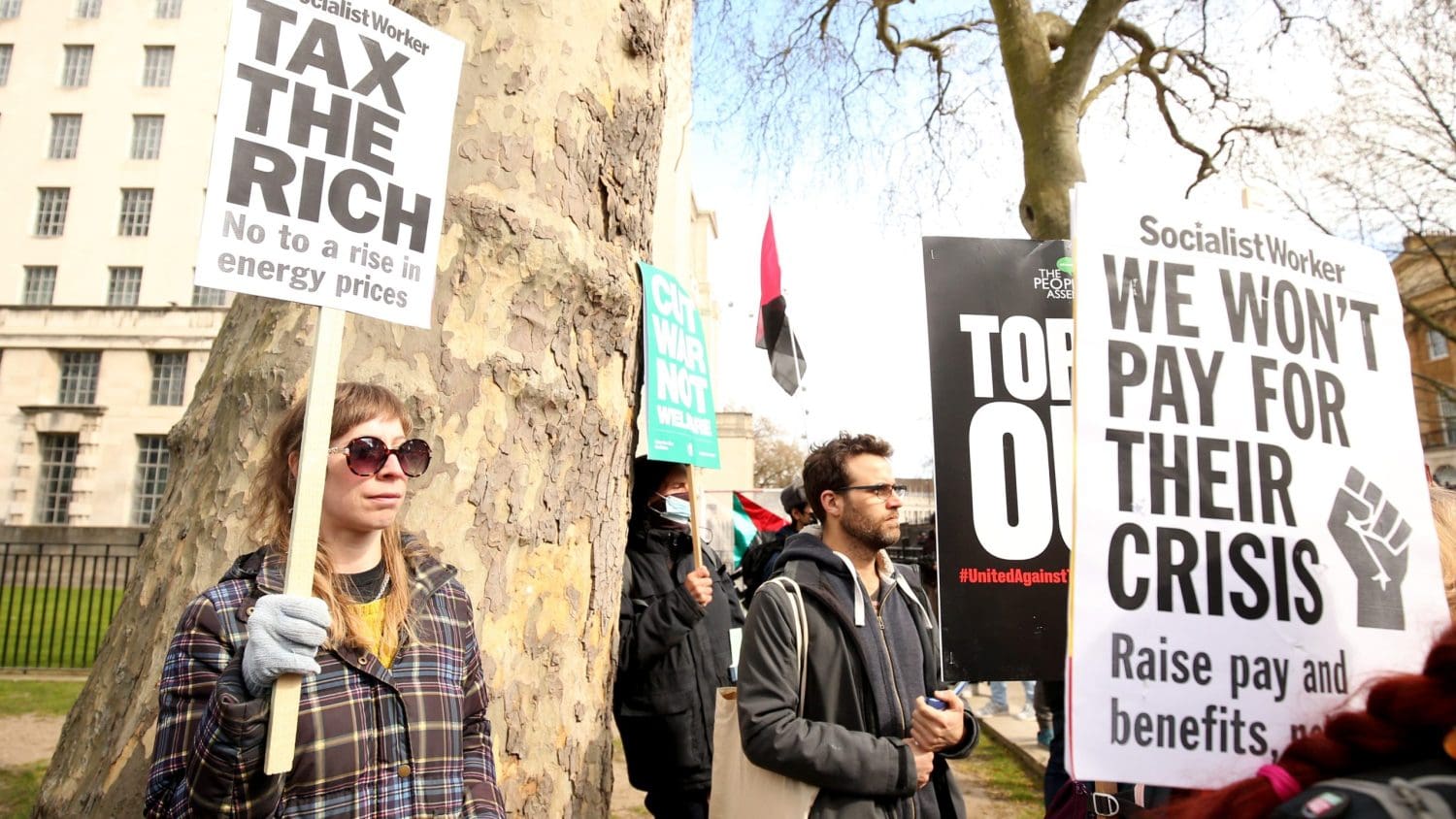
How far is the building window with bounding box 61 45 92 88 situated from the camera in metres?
40.2

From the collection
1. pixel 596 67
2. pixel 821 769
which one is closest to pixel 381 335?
pixel 596 67

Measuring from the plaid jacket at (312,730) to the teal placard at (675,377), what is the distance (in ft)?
4.83

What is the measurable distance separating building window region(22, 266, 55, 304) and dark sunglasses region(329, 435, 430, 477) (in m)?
45.9

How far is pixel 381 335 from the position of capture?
2.58 meters

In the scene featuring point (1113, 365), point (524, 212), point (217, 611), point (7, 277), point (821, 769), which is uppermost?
point (7, 277)

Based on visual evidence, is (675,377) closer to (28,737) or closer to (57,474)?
(28,737)

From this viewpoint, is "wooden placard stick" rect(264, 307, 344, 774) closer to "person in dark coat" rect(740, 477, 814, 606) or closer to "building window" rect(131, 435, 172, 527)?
"person in dark coat" rect(740, 477, 814, 606)

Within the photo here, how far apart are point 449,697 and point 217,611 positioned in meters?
0.49

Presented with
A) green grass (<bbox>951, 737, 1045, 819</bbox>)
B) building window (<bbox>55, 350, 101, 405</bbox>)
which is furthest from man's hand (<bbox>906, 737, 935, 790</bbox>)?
building window (<bbox>55, 350, 101, 405</bbox>)

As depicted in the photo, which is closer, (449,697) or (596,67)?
(449,697)

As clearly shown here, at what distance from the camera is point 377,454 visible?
6.74 feet

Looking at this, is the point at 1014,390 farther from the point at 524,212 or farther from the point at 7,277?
the point at 7,277

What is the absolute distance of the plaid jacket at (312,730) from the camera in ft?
5.65

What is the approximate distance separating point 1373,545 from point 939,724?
3.94ft
